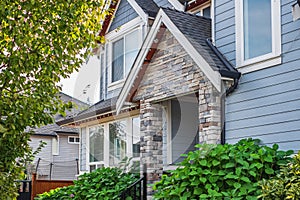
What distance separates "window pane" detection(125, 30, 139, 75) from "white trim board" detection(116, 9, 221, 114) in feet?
8.67

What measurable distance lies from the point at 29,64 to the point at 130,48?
772 centimetres

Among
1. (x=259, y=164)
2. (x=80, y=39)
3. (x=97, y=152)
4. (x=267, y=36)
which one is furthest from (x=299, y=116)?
(x=97, y=152)

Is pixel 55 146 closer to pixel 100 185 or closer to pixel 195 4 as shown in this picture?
pixel 100 185

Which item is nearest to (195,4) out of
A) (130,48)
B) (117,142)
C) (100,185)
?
(130,48)

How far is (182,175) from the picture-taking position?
7672 millimetres

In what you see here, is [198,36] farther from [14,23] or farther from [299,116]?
[14,23]

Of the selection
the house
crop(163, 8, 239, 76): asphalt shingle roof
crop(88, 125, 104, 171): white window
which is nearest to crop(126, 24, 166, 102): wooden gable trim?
the house

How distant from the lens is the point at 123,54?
45.8ft

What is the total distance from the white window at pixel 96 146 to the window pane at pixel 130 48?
2.21m

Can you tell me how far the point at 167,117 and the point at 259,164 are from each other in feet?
14.2

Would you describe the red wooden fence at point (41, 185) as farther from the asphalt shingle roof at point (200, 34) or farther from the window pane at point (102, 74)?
the asphalt shingle roof at point (200, 34)

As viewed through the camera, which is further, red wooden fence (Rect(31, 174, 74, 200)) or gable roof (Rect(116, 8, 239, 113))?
red wooden fence (Rect(31, 174, 74, 200))

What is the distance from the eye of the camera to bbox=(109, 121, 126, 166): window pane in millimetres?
13219

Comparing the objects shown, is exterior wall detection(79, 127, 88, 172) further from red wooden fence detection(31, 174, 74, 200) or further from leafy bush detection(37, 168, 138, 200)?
leafy bush detection(37, 168, 138, 200)
